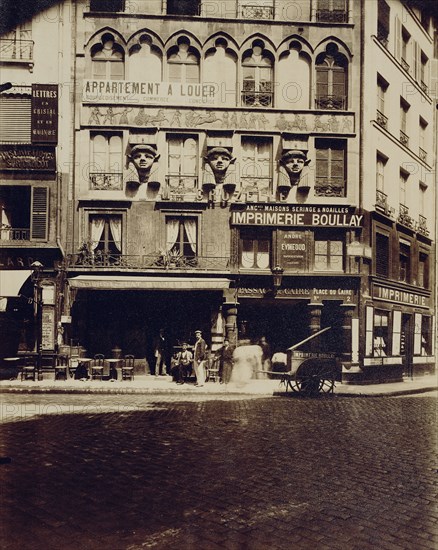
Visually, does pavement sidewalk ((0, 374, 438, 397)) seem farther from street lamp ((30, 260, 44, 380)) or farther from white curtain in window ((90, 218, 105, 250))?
white curtain in window ((90, 218, 105, 250))

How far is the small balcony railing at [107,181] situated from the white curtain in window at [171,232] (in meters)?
1.57

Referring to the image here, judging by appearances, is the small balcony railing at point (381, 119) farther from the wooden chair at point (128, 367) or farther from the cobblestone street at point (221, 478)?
the wooden chair at point (128, 367)

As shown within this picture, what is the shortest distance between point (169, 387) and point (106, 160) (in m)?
5.60

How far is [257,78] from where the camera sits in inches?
343

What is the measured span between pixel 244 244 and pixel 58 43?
5.30m

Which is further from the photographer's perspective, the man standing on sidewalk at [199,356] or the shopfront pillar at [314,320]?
the man standing on sidewalk at [199,356]

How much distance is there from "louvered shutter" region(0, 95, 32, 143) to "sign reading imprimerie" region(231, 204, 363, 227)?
4.57m

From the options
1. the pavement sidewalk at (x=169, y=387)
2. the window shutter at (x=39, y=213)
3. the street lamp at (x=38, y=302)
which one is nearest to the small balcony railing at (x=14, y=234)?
the window shutter at (x=39, y=213)

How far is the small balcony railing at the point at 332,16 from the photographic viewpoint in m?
7.79

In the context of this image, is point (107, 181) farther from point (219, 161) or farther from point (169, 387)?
point (169, 387)

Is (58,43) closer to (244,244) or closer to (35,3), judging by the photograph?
(35,3)

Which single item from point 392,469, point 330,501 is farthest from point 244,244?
point 330,501

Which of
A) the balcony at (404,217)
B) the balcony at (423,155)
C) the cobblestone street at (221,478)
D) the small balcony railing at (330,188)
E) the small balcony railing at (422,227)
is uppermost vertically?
the balcony at (423,155)

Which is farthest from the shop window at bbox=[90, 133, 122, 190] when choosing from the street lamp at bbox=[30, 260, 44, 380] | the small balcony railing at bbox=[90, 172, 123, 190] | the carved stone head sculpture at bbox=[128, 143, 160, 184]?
the street lamp at bbox=[30, 260, 44, 380]
